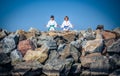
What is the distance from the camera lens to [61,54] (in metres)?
13.2

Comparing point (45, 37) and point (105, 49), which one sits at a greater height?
point (45, 37)

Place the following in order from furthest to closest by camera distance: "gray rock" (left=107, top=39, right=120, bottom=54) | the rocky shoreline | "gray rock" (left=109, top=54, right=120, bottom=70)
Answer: "gray rock" (left=107, top=39, right=120, bottom=54) → "gray rock" (left=109, top=54, right=120, bottom=70) → the rocky shoreline

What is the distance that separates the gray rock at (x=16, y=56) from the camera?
1279 centimetres

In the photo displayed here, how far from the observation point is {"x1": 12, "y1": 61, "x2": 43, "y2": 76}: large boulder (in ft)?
38.2

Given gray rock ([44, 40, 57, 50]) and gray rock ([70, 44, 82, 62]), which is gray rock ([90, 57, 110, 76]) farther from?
gray rock ([44, 40, 57, 50])

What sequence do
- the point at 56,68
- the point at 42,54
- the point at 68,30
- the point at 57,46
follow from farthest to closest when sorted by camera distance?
the point at 68,30 < the point at 57,46 < the point at 42,54 < the point at 56,68

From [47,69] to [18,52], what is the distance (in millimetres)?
2320

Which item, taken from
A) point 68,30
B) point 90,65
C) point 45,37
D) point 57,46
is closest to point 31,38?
point 45,37

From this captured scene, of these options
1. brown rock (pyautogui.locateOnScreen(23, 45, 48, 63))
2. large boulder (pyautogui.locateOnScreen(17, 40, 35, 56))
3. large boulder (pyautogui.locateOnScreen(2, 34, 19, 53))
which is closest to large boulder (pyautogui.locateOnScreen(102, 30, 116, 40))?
brown rock (pyautogui.locateOnScreen(23, 45, 48, 63))

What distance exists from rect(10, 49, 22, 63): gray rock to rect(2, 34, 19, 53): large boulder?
17.6 inches

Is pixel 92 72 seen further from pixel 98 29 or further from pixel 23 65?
pixel 98 29

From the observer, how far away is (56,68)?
1162 centimetres

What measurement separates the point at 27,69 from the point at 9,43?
9.31 ft

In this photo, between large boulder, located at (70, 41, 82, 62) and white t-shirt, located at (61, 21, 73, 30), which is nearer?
large boulder, located at (70, 41, 82, 62)
